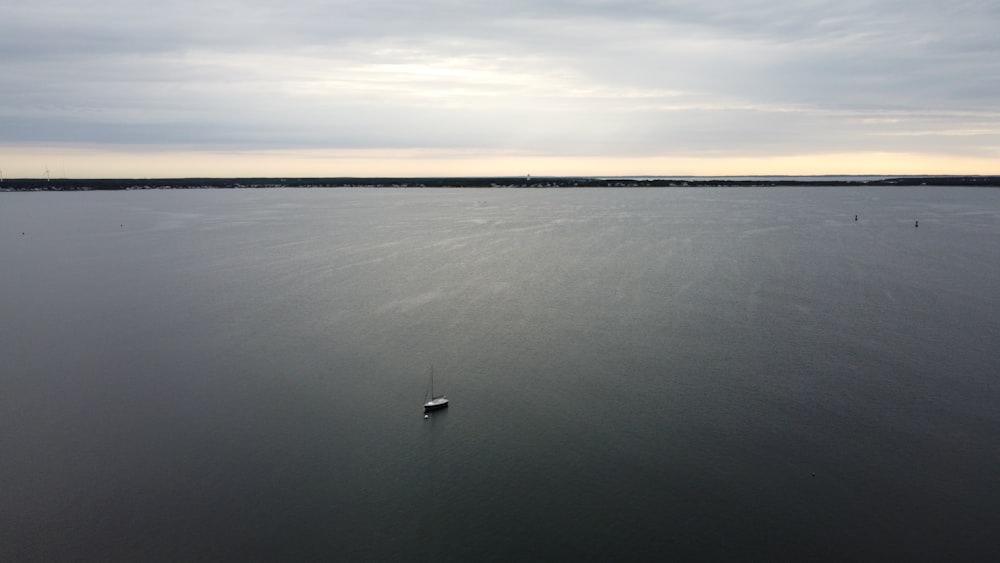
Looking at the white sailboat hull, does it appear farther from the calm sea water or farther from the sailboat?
the calm sea water

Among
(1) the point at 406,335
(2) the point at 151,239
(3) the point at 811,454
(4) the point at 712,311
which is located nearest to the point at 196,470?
(1) the point at 406,335

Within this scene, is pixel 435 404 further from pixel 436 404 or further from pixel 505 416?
pixel 505 416

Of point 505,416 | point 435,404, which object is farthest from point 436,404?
point 505,416

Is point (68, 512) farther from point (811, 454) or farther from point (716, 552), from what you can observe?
point (811, 454)

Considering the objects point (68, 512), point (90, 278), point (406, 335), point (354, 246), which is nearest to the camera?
point (68, 512)

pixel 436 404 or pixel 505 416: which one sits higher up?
pixel 436 404

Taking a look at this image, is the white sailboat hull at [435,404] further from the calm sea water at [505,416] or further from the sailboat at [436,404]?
the calm sea water at [505,416]

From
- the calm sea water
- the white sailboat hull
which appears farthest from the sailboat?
the calm sea water

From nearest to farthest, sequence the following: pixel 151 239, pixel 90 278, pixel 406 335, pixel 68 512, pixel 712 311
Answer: pixel 68 512, pixel 406 335, pixel 712 311, pixel 90 278, pixel 151 239
